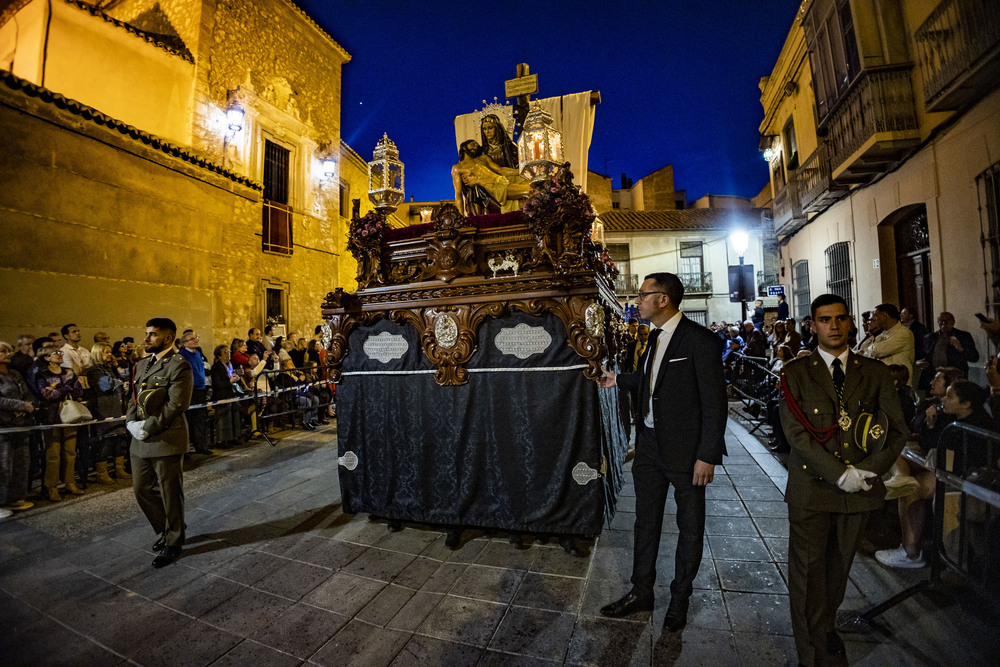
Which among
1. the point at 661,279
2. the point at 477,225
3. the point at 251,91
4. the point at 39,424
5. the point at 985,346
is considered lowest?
the point at 39,424

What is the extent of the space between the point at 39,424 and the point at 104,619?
434 centimetres

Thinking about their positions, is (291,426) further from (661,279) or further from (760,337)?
(760,337)

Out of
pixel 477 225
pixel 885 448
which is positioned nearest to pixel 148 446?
pixel 477 225

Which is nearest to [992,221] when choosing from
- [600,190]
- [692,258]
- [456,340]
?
[456,340]

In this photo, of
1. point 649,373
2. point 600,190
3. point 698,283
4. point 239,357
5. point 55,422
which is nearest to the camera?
point 649,373

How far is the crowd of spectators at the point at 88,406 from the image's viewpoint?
5.17m

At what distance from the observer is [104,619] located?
2852 mm

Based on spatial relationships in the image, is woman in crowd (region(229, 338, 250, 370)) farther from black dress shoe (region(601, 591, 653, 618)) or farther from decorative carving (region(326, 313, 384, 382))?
black dress shoe (region(601, 591, 653, 618))

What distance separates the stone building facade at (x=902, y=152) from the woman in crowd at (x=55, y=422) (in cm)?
1284

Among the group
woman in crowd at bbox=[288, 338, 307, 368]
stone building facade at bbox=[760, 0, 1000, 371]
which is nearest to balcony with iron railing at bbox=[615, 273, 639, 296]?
stone building facade at bbox=[760, 0, 1000, 371]

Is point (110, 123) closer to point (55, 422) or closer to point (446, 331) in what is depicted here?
point (55, 422)

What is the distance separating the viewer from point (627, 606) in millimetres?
2650

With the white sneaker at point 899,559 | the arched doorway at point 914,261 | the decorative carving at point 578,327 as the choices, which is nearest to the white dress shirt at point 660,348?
the decorative carving at point 578,327

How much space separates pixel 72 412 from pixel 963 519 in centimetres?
913
